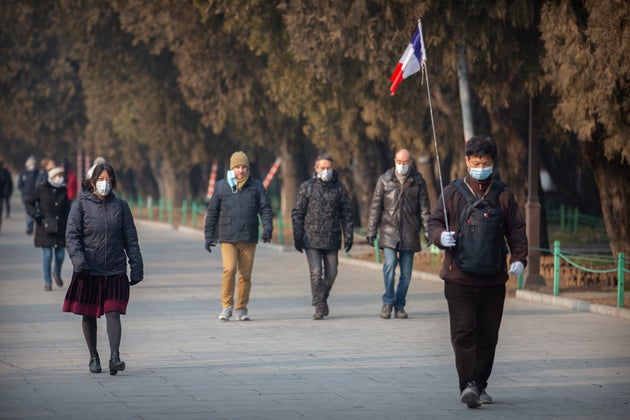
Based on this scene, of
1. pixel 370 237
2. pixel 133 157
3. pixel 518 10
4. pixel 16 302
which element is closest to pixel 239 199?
pixel 370 237

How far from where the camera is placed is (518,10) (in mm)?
21125

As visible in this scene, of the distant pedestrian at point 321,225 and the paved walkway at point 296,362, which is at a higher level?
the distant pedestrian at point 321,225

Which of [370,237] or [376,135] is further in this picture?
[376,135]

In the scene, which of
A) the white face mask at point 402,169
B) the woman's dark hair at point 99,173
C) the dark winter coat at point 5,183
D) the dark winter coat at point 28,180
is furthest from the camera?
the dark winter coat at point 5,183

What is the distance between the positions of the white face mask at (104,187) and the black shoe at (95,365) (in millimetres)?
1329

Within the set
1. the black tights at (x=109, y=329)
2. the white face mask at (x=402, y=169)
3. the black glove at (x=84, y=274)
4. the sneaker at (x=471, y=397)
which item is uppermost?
the white face mask at (x=402, y=169)

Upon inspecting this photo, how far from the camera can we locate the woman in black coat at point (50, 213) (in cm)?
1894

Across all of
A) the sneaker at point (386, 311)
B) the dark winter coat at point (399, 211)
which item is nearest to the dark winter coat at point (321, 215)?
the dark winter coat at point (399, 211)

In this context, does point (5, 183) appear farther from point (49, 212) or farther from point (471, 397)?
point (471, 397)

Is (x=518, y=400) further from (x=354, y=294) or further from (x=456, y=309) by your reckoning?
(x=354, y=294)

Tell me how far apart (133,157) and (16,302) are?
36.4 metres

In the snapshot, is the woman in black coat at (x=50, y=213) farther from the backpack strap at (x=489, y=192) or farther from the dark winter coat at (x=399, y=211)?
the backpack strap at (x=489, y=192)

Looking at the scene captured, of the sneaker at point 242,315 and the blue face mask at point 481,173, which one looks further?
the sneaker at point 242,315

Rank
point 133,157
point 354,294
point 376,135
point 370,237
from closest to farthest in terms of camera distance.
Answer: point 370,237 < point 354,294 < point 376,135 < point 133,157
